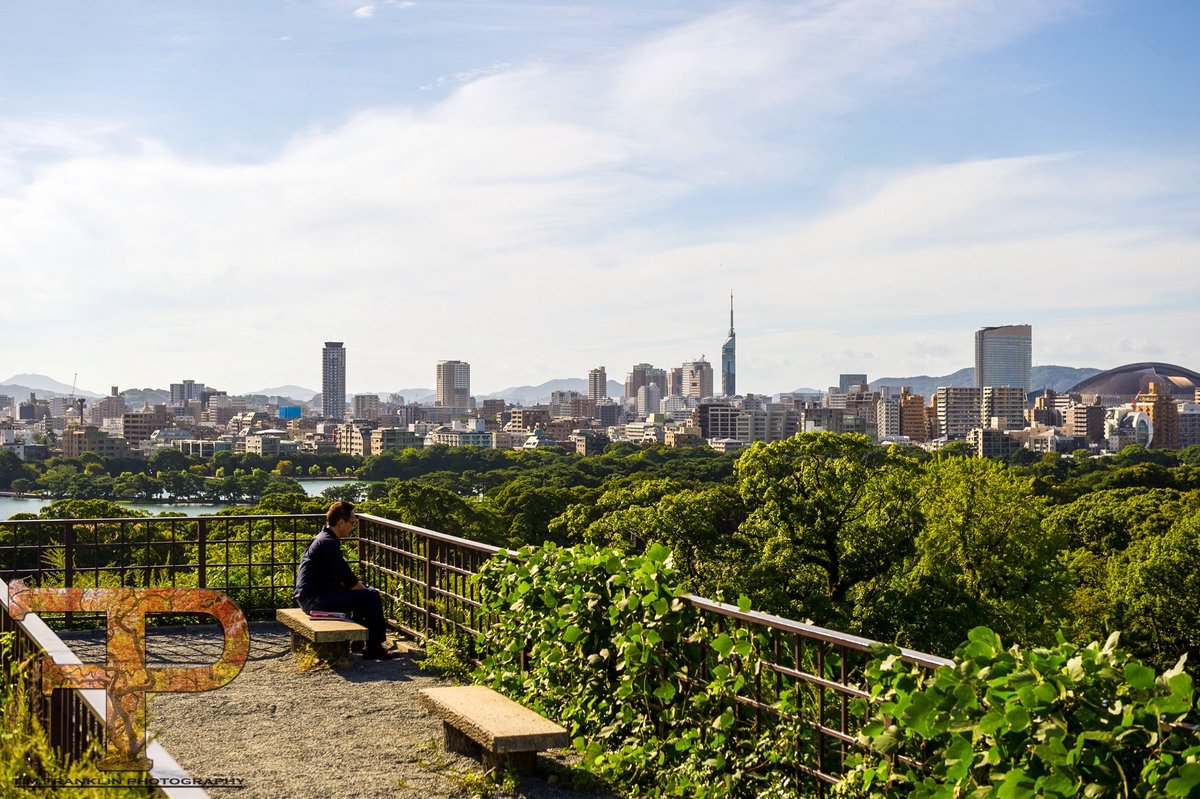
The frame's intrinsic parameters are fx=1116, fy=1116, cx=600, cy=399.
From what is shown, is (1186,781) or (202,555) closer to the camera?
(1186,781)

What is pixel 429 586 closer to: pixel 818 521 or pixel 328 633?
pixel 328 633

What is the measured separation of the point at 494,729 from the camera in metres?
4.75

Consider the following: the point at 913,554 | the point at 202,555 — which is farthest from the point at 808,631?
the point at 913,554

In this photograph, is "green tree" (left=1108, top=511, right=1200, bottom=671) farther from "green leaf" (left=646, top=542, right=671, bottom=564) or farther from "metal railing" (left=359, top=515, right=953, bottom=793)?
"metal railing" (left=359, top=515, right=953, bottom=793)

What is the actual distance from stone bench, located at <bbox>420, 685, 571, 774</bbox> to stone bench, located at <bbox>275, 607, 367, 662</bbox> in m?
1.80

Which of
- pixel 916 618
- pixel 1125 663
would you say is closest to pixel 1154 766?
pixel 1125 663

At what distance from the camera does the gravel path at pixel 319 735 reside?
4.80 meters

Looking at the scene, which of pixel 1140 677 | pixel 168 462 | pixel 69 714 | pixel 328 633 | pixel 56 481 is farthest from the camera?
pixel 168 462

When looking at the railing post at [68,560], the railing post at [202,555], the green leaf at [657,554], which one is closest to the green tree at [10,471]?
the railing post at [68,560]

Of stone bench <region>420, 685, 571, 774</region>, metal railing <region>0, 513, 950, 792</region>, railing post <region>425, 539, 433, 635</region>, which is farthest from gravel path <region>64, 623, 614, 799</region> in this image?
metal railing <region>0, 513, 950, 792</region>

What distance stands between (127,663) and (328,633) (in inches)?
104

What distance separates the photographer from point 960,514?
37250 millimetres

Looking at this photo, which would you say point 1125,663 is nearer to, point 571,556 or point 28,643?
point 571,556

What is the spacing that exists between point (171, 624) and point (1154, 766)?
319 inches
